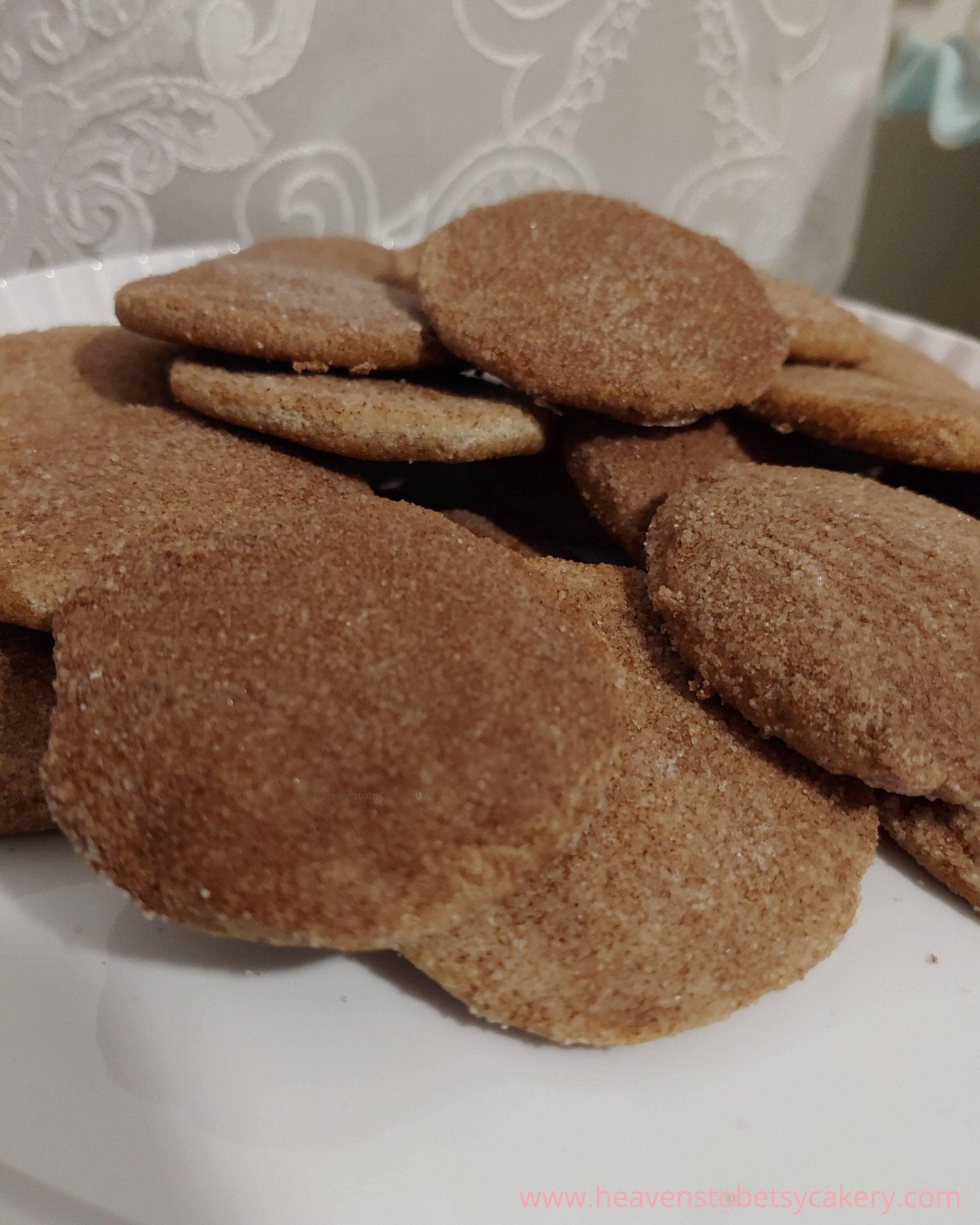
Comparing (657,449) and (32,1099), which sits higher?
(657,449)

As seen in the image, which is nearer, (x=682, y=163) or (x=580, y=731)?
(x=580, y=731)

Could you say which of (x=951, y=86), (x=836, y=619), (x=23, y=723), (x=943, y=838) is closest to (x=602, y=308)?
(x=836, y=619)

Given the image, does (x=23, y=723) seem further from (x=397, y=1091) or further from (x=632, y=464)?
(x=632, y=464)

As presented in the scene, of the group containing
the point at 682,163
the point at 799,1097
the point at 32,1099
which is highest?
the point at 682,163

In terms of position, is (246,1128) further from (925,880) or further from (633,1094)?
(925,880)

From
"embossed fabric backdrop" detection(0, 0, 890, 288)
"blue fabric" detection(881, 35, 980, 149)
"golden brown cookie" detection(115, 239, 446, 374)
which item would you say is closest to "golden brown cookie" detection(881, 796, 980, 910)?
"golden brown cookie" detection(115, 239, 446, 374)

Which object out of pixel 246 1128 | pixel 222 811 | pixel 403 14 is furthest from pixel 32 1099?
pixel 403 14
